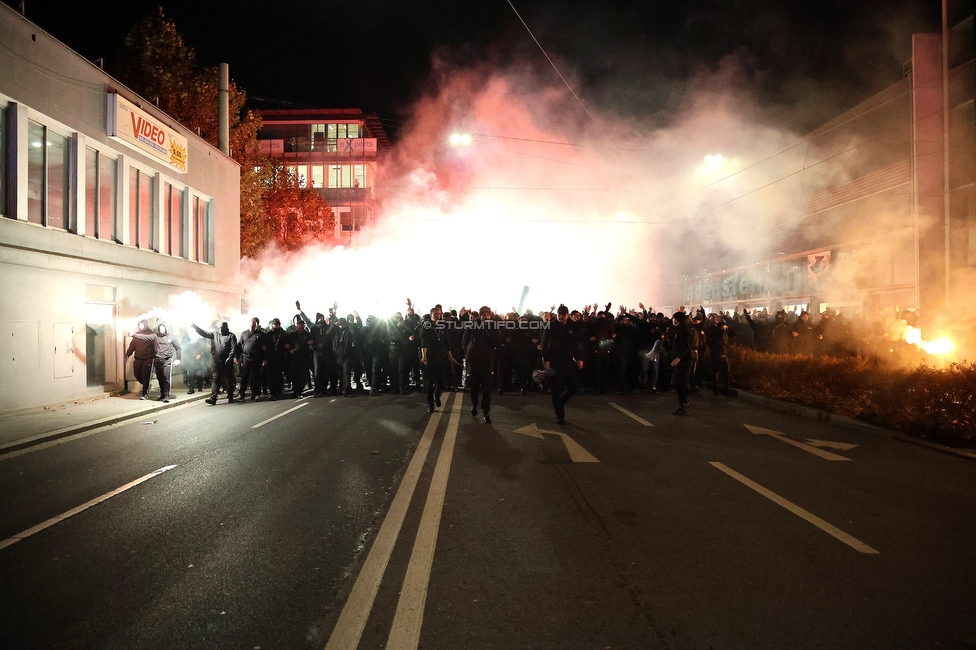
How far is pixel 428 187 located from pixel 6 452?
29.9 m

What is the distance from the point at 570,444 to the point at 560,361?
208 centimetres

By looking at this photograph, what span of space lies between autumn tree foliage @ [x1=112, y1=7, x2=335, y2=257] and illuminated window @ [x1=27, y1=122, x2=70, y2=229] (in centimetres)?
821

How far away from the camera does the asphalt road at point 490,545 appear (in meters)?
3.34

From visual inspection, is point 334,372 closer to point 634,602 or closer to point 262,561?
point 262,561

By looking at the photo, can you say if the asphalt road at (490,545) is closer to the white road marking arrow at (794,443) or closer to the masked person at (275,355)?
the white road marking arrow at (794,443)

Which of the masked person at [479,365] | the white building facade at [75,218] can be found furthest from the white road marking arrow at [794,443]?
the white building facade at [75,218]

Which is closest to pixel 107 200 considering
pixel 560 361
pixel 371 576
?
pixel 560 361

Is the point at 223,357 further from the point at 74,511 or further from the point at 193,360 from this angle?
the point at 74,511

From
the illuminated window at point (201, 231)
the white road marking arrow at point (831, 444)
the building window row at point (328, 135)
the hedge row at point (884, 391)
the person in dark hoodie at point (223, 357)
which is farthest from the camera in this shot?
the building window row at point (328, 135)

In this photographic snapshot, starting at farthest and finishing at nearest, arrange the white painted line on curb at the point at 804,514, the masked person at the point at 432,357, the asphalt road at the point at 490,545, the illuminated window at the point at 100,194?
1. the illuminated window at the point at 100,194
2. the masked person at the point at 432,357
3. the white painted line on curb at the point at 804,514
4. the asphalt road at the point at 490,545

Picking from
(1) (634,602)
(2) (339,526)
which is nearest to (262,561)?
(2) (339,526)

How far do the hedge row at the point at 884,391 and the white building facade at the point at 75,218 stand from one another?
14.7m

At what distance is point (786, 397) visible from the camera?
41.1 ft

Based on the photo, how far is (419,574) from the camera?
401 centimetres
